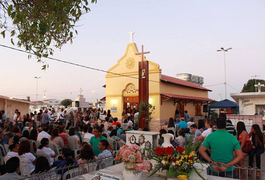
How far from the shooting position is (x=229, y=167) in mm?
3461

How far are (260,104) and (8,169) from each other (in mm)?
13396

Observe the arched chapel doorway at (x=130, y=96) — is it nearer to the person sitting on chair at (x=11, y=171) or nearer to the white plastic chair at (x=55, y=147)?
the white plastic chair at (x=55, y=147)

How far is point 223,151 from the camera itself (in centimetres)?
353

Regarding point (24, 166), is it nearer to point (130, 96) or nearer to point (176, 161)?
point (176, 161)

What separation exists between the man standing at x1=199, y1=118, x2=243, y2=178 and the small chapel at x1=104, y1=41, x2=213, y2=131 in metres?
13.6

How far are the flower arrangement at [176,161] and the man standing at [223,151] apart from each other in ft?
2.76

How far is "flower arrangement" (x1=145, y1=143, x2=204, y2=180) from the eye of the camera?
2734mm

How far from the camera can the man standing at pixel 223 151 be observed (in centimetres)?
345

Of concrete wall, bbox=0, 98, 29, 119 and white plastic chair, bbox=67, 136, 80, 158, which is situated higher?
concrete wall, bbox=0, 98, 29, 119

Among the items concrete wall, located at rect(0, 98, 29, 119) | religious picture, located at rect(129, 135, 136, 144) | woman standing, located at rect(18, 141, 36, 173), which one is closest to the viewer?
woman standing, located at rect(18, 141, 36, 173)

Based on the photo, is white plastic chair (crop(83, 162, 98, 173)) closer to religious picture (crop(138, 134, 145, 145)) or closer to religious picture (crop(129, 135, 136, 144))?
religious picture (crop(138, 134, 145, 145))

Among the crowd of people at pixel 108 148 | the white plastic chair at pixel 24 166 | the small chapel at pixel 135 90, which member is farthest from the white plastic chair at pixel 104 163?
the small chapel at pixel 135 90

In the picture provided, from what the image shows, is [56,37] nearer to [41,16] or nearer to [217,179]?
[41,16]

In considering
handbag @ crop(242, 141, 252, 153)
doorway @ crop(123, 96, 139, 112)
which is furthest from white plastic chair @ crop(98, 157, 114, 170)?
doorway @ crop(123, 96, 139, 112)
